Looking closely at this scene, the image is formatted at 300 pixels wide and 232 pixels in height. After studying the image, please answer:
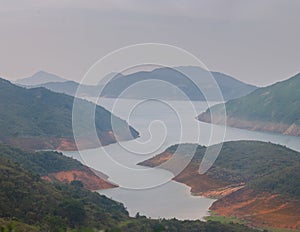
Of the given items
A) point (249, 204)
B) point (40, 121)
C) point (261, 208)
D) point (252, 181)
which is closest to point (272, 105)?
point (40, 121)

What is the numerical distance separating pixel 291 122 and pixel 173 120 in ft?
114

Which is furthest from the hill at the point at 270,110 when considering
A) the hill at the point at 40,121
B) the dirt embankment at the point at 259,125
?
the hill at the point at 40,121

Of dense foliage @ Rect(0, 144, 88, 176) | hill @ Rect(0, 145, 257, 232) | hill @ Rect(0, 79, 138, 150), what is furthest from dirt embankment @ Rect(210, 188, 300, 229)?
hill @ Rect(0, 79, 138, 150)

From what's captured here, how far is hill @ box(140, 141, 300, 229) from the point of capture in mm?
28266

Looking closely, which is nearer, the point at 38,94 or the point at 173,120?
the point at 173,120

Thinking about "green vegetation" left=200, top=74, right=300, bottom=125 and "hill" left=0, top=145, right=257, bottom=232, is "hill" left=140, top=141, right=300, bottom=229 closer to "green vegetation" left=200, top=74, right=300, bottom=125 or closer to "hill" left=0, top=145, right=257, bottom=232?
"hill" left=0, top=145, right=257, bottom=232

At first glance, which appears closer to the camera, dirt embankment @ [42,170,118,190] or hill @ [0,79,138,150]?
dirt embankment @ [42,170,118,190]

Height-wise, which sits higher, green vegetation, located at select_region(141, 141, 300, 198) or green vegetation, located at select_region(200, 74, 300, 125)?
green vegetation, located at select_region(200, 74, 300, 125)

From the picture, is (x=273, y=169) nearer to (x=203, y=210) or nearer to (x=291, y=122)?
(x=203, y=210)

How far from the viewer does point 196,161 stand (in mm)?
43000

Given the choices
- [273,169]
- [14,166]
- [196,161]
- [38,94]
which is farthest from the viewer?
[38,94]

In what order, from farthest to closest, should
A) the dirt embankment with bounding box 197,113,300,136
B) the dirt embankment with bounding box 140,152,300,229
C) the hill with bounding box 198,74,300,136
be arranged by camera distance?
the hill with bounding box 198,74,300,136
the dirt embankment with bounding box 197,113,300,136
the dirt embankment with bounding box 140,152,300,229

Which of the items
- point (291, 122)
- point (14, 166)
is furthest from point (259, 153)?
point (291, 122)

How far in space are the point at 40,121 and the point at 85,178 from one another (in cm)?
1981
